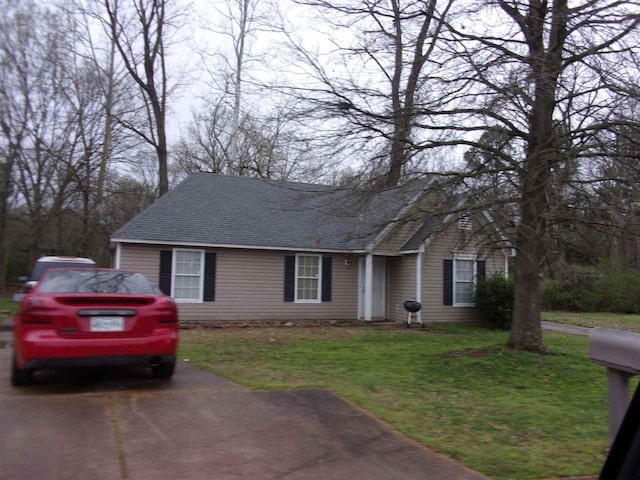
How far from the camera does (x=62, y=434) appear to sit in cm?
484

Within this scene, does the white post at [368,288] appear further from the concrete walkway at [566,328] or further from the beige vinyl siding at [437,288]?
the concrete walkway at [566,328]

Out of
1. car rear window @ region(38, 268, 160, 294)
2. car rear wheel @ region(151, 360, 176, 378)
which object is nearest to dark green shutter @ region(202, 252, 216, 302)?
car rear window @ region(38, 268, 160, 294)

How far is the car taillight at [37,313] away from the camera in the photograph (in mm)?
6145

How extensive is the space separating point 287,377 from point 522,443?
365 cm

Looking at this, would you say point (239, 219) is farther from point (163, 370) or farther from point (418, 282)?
point (163, 370)

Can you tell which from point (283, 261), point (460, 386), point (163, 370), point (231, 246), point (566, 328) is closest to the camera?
point (163, 370)

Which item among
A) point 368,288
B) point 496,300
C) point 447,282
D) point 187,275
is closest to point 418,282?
point 447,282

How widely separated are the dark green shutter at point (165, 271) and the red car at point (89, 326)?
9.25m

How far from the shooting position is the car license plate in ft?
20.8

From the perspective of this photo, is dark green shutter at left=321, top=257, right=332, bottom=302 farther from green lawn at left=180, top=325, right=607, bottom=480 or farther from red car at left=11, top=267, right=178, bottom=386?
red car at left=11, top=267, right=178, bottom=386

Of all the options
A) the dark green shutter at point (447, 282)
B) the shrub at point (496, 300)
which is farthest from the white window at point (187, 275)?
the shrub at point (496, 300)

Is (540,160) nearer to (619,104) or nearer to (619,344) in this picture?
(619,104)

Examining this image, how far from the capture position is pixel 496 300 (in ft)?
57.3

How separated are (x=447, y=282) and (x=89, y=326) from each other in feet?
45.8
